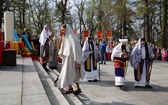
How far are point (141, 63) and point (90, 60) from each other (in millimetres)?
2150

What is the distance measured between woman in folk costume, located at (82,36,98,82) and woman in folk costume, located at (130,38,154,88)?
174 centimetres

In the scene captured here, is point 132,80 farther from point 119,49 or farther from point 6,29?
point 6,29

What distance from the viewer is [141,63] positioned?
26.1ft

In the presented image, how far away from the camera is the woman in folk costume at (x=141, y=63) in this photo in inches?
309

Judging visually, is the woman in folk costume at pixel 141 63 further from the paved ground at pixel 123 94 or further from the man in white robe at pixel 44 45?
the man in white robe at pixel 44 45

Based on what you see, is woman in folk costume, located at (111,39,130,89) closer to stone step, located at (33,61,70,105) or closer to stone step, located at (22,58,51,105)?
stone step, located at (33,61,70,105)

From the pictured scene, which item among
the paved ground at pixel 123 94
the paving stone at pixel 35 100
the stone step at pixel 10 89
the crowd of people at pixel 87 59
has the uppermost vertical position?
the crowd of people at pixel 87 59

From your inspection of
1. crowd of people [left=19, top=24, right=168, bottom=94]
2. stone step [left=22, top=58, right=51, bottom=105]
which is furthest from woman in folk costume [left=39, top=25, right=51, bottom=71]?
stone step [left=22, top=58, right=51, bottom=105]

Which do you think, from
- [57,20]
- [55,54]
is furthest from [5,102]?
[57,20]

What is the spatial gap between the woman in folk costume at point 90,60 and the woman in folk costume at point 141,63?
5.72 feet

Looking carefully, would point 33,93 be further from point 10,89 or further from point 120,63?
point 120,63

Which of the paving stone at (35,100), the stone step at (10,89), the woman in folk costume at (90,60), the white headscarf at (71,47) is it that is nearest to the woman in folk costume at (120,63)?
the woman in folk costume at (90,60)

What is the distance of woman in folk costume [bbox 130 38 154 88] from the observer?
7.86m

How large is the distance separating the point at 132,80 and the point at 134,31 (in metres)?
38.4
